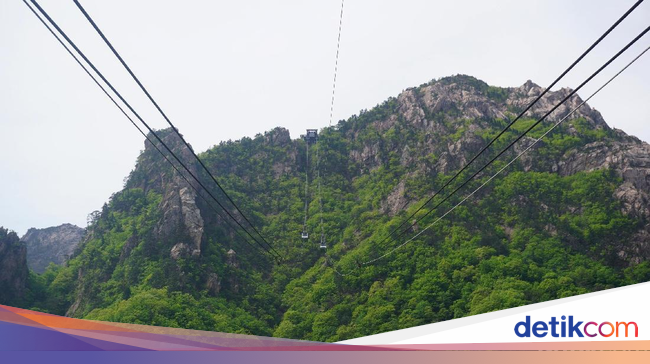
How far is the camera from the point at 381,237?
Result: 4709 centimetres

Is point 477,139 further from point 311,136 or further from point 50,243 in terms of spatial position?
point 50,243

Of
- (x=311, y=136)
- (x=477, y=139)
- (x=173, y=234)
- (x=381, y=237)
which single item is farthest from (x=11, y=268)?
(x=477, y=139)

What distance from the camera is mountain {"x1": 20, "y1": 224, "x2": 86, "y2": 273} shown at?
263 ft

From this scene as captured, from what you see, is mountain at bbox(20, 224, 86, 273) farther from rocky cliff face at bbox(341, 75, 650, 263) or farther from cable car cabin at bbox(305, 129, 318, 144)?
rocky cliff face at bbox(341, 75, 650, 263)

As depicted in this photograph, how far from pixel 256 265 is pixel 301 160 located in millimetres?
24900

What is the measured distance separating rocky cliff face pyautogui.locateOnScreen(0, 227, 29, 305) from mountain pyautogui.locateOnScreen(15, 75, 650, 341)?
85.0 inches

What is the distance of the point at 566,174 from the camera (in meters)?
50.1

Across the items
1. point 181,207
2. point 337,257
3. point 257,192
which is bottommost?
point 337,257

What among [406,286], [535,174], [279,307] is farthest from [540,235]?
[279,307]

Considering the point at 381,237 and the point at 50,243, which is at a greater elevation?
the point at 381,237

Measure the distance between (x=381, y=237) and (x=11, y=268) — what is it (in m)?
40.6

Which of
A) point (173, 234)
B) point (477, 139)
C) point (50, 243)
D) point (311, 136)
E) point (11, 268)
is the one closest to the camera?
point (11, 268)

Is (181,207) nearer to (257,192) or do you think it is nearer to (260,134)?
(257,192)

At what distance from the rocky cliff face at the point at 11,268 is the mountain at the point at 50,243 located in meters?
33.4
